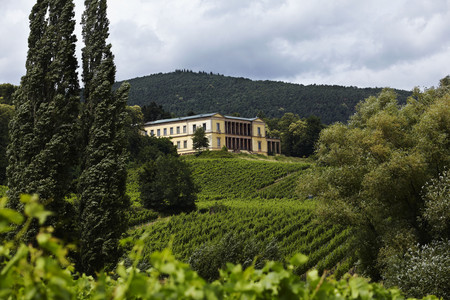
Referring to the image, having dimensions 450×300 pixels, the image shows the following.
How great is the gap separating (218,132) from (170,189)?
1990 inches

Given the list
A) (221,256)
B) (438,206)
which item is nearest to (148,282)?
(438,206)

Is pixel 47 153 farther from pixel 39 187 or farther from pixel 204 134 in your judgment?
pixel 204 134

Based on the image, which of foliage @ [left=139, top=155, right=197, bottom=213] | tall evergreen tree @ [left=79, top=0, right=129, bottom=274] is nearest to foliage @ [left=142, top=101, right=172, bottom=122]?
foliage @ [left=139, top=155, right=197, bottom=213]

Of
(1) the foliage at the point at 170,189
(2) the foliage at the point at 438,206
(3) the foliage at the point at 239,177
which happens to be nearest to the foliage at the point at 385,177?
(2) the foliage at the point at 438,206

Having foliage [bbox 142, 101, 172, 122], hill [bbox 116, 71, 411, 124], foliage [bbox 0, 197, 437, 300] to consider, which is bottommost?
foliage [bbox 0, 197, 437, 300]

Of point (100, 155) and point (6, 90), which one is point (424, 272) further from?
point (6, 90)

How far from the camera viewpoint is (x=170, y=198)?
35812 mm

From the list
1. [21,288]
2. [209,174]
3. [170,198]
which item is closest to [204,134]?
[209,174]

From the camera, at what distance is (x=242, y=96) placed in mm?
172500

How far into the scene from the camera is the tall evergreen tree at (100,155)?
15227 mm

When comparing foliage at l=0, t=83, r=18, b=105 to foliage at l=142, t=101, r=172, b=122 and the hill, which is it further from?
the hill

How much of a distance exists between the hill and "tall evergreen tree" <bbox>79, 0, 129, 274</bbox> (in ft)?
428

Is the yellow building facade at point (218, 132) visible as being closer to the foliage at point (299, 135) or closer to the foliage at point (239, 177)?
the foliage at point (299, 135)

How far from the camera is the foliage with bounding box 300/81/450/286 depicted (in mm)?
16594
